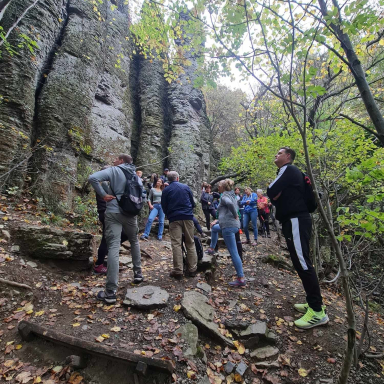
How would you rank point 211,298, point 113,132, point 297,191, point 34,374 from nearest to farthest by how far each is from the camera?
point 34,374, point 297,191, point 211,298, point 113,132

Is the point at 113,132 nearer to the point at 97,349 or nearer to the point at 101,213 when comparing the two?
the point at 101,213

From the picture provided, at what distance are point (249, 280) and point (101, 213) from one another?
3.72 meters

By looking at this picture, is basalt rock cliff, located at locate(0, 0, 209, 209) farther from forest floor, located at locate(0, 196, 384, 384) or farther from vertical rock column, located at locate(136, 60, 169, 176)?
forest floor, located at locate(0, 196, 384, 384)

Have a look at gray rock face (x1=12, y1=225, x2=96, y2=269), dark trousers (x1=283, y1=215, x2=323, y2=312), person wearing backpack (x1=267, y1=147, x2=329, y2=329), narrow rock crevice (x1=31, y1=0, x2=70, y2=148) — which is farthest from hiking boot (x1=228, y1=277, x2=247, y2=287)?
narrow rock crevice (x1=31, y1=0, x2=70, y2=148)

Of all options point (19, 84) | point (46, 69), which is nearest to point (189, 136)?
point (46, 69)

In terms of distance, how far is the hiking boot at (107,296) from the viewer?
347cm

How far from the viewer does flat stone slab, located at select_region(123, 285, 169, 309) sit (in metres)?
3.42

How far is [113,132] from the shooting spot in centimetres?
1064

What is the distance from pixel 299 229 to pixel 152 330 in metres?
2.59

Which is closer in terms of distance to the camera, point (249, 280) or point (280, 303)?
point (280, 303)

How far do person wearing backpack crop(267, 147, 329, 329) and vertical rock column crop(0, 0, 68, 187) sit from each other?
6171 millimetres

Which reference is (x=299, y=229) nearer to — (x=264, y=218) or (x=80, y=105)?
(x=264, y=218)

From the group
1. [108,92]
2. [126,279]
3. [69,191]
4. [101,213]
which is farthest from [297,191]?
[108,92]

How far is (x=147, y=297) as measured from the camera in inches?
142
